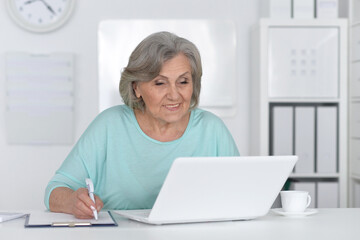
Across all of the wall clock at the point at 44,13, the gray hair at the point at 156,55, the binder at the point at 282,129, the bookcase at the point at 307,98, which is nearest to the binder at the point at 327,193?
the bookcase at the point at 307,98

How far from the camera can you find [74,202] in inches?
68.4

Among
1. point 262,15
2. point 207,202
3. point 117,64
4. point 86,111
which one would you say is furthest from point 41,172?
point 207,202

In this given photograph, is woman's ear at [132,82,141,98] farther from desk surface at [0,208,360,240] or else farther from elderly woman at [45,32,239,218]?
desk surface at [0,208,360,240]

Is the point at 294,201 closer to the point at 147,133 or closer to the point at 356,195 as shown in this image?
the point at 147,133

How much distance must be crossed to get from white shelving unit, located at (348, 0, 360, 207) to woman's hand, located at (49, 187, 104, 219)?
2087 millimetres

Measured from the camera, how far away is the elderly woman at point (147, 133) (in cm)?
206

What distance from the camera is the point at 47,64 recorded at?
3717 millimetres

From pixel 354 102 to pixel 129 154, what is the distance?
5.99 ft

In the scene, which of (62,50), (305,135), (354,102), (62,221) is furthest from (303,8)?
(62,221)

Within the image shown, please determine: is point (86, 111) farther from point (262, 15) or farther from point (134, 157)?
point (134, 157)

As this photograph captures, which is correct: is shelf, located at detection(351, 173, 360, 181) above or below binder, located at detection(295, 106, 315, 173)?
below

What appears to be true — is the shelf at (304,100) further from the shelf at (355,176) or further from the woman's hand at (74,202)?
the woman's hand at (74,202)

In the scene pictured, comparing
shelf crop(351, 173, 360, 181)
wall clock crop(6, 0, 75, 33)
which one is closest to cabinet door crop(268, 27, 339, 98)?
shelf crop(351, 173, 360, 181)

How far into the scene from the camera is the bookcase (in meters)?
3.51
